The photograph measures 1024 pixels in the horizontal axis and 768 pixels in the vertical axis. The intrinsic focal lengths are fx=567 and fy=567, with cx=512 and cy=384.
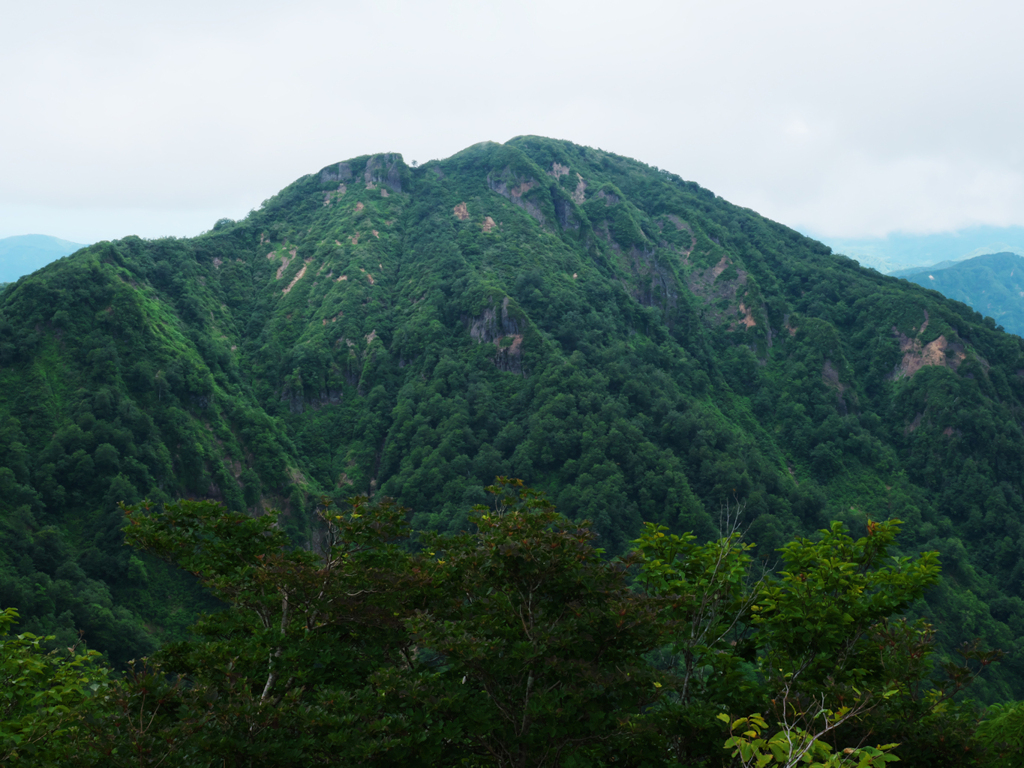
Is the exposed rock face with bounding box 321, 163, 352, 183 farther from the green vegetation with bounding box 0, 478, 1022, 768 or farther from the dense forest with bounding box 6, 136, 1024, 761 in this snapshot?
the green vegetation with bounding box 0, 478, 1022, 768

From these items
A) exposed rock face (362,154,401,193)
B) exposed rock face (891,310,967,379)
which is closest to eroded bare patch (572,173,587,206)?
exposed rock face (362,154,401,193)

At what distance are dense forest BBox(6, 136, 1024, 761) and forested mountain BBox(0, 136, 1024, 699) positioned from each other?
1.36 ft

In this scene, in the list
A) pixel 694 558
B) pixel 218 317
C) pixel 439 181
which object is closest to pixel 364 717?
pixel 694 558

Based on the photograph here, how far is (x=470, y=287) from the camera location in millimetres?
108062

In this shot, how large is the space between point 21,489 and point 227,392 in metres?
32.9

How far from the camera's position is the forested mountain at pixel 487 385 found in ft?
217

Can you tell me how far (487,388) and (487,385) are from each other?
851mm

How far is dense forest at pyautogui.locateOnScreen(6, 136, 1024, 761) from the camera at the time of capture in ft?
214

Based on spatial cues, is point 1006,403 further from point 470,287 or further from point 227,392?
point 227,392

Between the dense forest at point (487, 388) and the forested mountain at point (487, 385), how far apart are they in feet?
1.36

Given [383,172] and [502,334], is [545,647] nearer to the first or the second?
[502,334]

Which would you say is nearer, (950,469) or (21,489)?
(21,489)

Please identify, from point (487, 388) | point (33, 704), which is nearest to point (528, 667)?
point (33, 704)

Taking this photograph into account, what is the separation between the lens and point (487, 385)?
95750 mm
